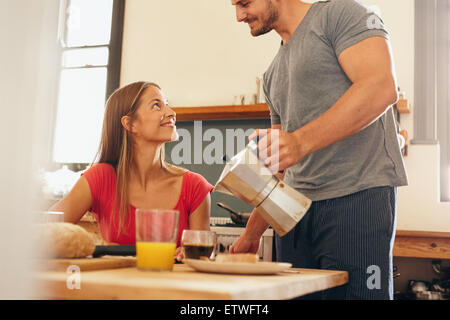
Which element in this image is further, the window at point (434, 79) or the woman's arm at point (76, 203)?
the window at point (434, 79)

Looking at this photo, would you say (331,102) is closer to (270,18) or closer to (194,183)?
(270,18)

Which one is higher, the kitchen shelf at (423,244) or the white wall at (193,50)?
the white wall at (193,50)

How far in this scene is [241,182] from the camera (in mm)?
1025

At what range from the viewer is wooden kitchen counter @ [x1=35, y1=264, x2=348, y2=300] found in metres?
0.62

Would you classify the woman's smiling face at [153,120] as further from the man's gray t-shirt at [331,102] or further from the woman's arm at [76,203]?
the man's gray t-shirt at [331,102]

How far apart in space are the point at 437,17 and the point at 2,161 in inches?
139

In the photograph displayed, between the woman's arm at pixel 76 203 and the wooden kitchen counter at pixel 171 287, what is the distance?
1105 millimetres

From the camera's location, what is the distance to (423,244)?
265 centimetres

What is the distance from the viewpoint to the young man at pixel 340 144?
115cm

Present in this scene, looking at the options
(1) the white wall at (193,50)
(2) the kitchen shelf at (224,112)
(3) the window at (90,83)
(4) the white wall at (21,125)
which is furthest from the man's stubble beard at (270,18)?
(3) the window at (90,83)

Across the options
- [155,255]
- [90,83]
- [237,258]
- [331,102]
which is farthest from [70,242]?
[90,83]

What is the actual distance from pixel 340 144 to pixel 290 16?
0.44 meters

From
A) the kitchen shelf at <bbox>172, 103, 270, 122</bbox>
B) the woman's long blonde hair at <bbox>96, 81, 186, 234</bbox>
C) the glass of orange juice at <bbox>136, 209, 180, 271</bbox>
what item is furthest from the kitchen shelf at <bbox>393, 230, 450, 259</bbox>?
the glass of orange juice at <bbox>136, 209, 180, 271</bbox>
